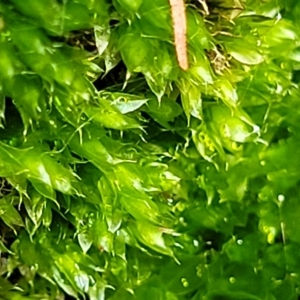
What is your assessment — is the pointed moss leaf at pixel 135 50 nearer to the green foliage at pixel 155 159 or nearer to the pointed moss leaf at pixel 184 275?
the green foliage at pixel 155 159

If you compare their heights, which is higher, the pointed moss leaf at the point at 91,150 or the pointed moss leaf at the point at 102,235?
the pointed moss leaf at the point at 91,150

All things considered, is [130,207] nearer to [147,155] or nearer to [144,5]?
[147,155]

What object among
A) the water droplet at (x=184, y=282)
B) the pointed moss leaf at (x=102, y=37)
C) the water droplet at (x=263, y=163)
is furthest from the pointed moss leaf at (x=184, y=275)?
the pointed moss leaf at (x=102, y=37)

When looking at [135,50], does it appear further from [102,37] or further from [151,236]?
[151,236]

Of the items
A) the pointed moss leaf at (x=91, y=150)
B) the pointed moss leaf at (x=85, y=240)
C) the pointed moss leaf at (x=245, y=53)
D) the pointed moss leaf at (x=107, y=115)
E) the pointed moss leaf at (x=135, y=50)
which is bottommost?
the pointed moss leaf at (x=85, y=240)

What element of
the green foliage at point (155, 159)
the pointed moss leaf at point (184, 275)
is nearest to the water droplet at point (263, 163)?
the green foliage at point (155, 159)

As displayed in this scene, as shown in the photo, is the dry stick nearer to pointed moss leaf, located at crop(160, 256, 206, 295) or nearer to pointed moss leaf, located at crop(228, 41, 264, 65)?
pointed moss leaf, located at crop(228, 41, 264, 65)

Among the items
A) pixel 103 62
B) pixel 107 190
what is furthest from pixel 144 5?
pixel 107 190

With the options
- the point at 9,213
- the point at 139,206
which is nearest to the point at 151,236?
the point at 139,206
